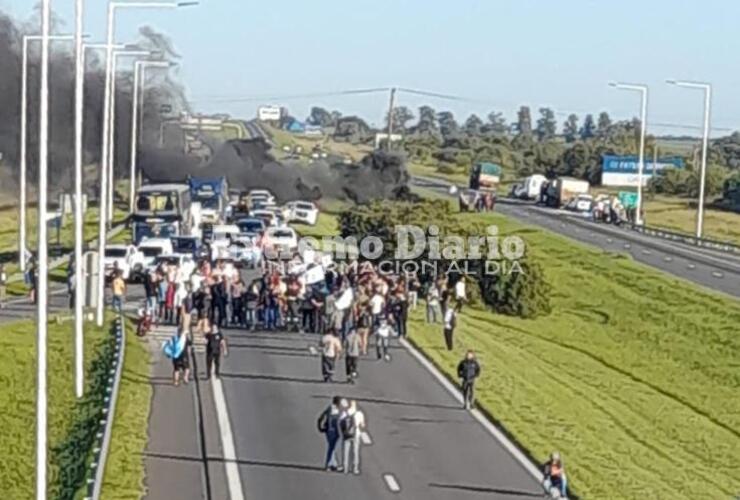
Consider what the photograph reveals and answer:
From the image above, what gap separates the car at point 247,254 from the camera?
60562 millimetres

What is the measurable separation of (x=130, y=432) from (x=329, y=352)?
251 inches

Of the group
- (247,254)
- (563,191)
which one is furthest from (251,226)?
(563,191)

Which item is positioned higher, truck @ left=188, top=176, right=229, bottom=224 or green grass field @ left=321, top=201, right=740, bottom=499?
truck @ left=188, top=176, right=229, bottom=224

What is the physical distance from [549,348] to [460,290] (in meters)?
4.64

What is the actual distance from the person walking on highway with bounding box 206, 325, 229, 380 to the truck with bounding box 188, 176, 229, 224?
147ft

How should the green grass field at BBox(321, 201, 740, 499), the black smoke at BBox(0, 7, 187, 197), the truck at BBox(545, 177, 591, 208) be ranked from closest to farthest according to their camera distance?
the green grass field at BBox(321, 201, 740, 499), the black smoke at BBox(0, 7, 187, 197), the truck at BBox(545, 177, 591, 208)

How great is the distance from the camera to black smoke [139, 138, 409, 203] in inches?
3981

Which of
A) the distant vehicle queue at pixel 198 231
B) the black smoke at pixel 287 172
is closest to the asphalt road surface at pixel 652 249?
the black smoke at pixel 287 172

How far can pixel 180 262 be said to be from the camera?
5041cm

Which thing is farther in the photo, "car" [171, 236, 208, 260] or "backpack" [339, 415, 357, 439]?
"car" [171, 236, 208, 260]

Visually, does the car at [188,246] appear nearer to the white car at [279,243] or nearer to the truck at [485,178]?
the white car at [279,243]

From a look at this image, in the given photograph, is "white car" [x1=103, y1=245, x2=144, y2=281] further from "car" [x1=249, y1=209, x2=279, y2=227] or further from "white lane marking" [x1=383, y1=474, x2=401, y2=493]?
"white lane marking" [x1=383, y1=474, x2=401, y2=493]

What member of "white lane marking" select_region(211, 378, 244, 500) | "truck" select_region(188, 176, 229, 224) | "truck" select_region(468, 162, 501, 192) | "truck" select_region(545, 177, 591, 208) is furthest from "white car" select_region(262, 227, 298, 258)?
"truck" select_region(545, 177, 591, 208)

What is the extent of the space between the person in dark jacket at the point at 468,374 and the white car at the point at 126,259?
2147 cm
